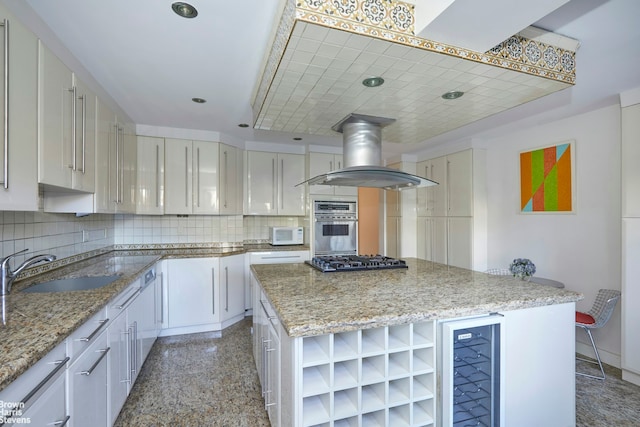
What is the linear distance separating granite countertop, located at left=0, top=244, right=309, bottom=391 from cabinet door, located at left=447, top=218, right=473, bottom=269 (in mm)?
3620

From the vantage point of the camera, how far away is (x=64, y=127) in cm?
159

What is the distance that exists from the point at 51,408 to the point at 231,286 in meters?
2.46

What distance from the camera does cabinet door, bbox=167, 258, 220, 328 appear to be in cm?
316

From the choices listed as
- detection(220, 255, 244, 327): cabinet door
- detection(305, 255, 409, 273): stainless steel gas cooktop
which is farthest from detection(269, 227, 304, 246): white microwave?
detection(305, 255, 409, 273): stainless steel gas cooktop

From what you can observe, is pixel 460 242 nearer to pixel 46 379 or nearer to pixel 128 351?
pixel 128 351

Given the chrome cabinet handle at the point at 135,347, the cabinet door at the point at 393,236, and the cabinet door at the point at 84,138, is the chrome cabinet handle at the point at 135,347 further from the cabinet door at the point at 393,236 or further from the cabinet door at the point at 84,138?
the cabinet door at the point at 393,236

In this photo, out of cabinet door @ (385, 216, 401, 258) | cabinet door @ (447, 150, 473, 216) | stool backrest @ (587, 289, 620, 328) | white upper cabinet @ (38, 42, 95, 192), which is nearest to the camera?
white upper cabinet @ (38, 42, 95, 192)

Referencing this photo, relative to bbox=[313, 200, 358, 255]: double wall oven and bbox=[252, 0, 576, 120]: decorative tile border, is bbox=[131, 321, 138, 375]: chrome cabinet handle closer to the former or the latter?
bbox=[252, 0, 576, 120]: decorative tile border

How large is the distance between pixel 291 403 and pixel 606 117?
3.49 m

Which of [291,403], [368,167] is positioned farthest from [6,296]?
[368,167]

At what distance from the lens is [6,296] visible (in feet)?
4.74

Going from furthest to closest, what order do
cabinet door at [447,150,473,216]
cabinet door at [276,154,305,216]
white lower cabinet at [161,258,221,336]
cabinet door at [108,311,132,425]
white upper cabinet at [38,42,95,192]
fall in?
cabinet door at [276,154,305,216] < cabinet door at [447,150,473,216] < white lower cabinet at [161,258,221,336] < cabinet door at [108,311,132,425] < white upper cabinet at [38,42,95,192]

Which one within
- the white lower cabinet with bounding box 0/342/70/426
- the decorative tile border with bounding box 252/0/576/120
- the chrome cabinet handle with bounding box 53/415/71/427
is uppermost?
the decorative tile border with bounding box 252/0/576/120

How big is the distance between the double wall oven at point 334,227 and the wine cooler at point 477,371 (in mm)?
2648
